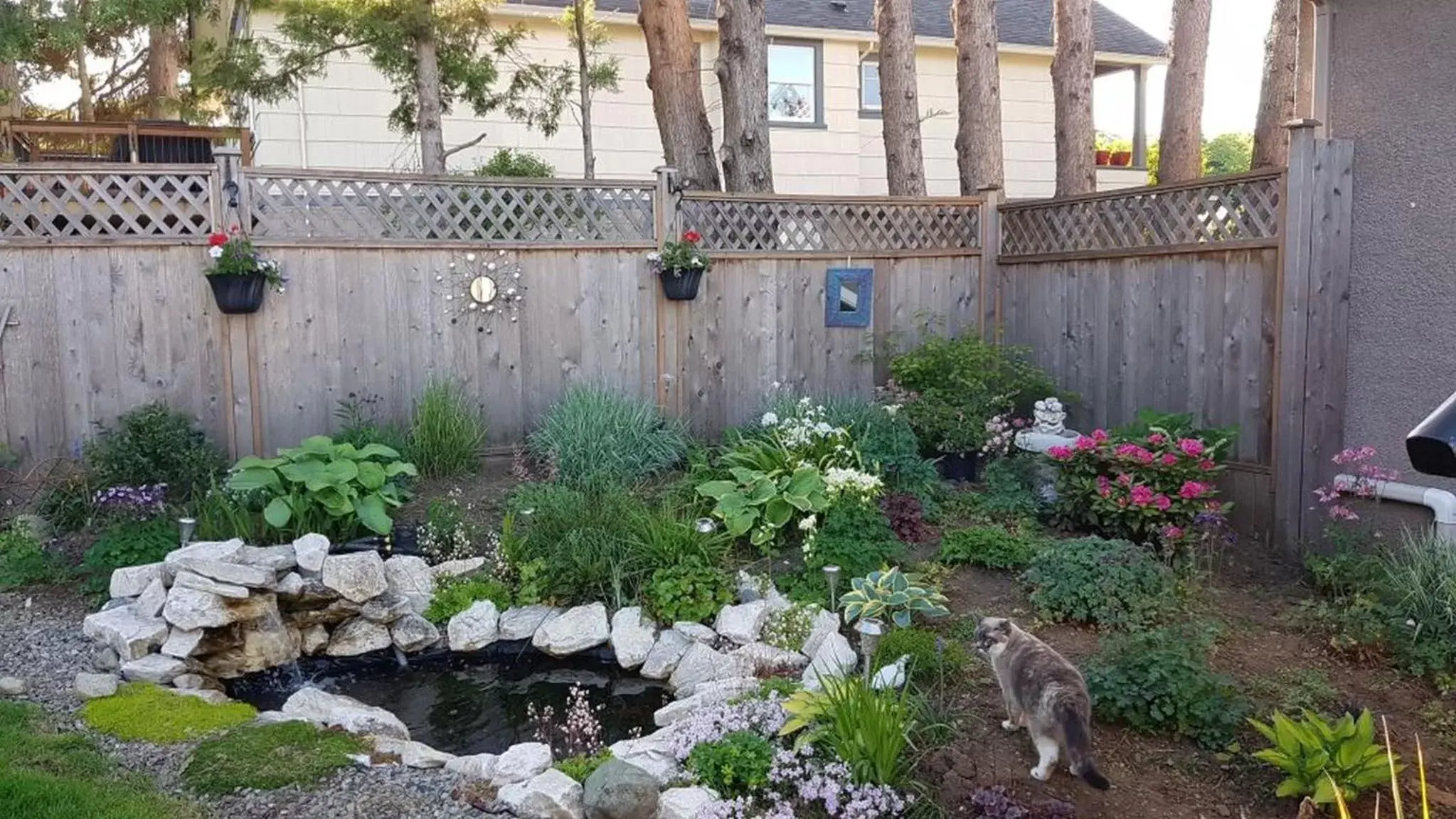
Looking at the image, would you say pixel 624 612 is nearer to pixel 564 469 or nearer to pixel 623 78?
pixel 564 469

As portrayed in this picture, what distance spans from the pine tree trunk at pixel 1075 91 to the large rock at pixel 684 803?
795 centimetres

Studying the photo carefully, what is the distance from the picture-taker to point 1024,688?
378 centimetres

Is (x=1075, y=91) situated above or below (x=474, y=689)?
above

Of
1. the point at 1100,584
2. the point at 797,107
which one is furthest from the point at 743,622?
the point at 797,107

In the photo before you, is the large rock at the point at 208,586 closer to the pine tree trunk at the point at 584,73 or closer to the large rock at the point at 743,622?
the large rock at the point at 743,622

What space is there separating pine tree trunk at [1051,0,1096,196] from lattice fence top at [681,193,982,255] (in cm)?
185

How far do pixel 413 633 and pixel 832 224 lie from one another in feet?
14.9

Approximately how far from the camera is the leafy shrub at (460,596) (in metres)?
5.94

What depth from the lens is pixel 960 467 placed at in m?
7.73

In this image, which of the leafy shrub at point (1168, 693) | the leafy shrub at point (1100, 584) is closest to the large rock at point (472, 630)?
the leafy shrub at point (1100, 584)

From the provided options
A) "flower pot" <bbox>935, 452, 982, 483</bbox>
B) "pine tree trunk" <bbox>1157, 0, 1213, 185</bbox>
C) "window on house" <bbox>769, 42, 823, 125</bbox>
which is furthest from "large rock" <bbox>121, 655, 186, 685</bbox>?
"window on house" <bbox>769, 42, 823, 125</bbox>

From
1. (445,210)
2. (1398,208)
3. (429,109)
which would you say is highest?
(429,109)

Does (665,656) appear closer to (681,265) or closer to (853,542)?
(853,542)

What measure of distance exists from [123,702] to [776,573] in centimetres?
302
